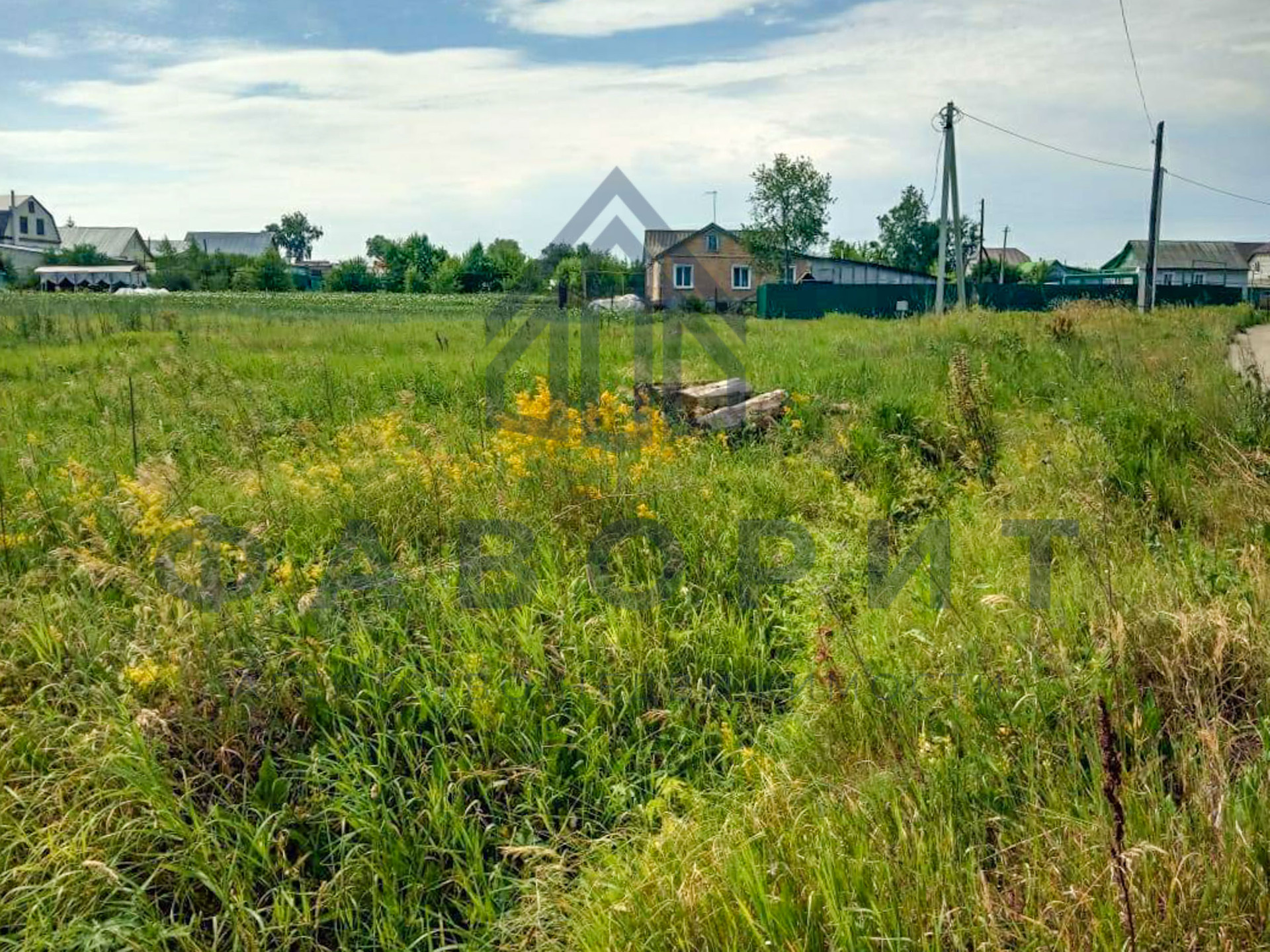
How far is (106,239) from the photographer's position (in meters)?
82.6

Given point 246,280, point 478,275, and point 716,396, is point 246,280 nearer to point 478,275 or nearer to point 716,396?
point 478,275

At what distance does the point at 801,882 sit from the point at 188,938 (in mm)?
1803

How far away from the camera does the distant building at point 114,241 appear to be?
80.9 metres

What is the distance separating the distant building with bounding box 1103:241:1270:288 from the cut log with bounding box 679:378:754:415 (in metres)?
75.9

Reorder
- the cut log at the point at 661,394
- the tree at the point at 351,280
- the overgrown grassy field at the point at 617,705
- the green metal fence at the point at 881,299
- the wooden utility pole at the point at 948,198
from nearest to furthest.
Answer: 1. the overgrown grassy field at the point at 617,705
2. the cut log at the point at 661,394
3. the wooden utility pole at the point at 948,198
4. the green metal fence at the point at 881,299
5. the tree at the point at 351,280

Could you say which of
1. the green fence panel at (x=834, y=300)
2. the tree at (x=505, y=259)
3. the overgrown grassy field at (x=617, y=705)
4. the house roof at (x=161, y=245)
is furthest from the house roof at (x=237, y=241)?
the overgrown grassy field at (x=617, y=705)

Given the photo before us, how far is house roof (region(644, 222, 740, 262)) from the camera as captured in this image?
157ft

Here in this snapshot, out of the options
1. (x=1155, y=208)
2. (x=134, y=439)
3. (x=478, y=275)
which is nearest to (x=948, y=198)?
(x=1155, y=208)

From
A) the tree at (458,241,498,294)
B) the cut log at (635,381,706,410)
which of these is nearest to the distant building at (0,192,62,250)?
the tree at (458,241,498,294)

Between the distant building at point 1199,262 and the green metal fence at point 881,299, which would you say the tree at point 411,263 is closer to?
the green metal fence at point 881,299

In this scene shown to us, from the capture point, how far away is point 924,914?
2.36 meters

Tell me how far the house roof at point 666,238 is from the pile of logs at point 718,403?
127ft

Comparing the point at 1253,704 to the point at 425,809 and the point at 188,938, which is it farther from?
the point at 188,938

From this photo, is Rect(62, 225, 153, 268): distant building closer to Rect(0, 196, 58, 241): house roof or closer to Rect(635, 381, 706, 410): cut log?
Rect(0, 196, 58, 241): house roof
